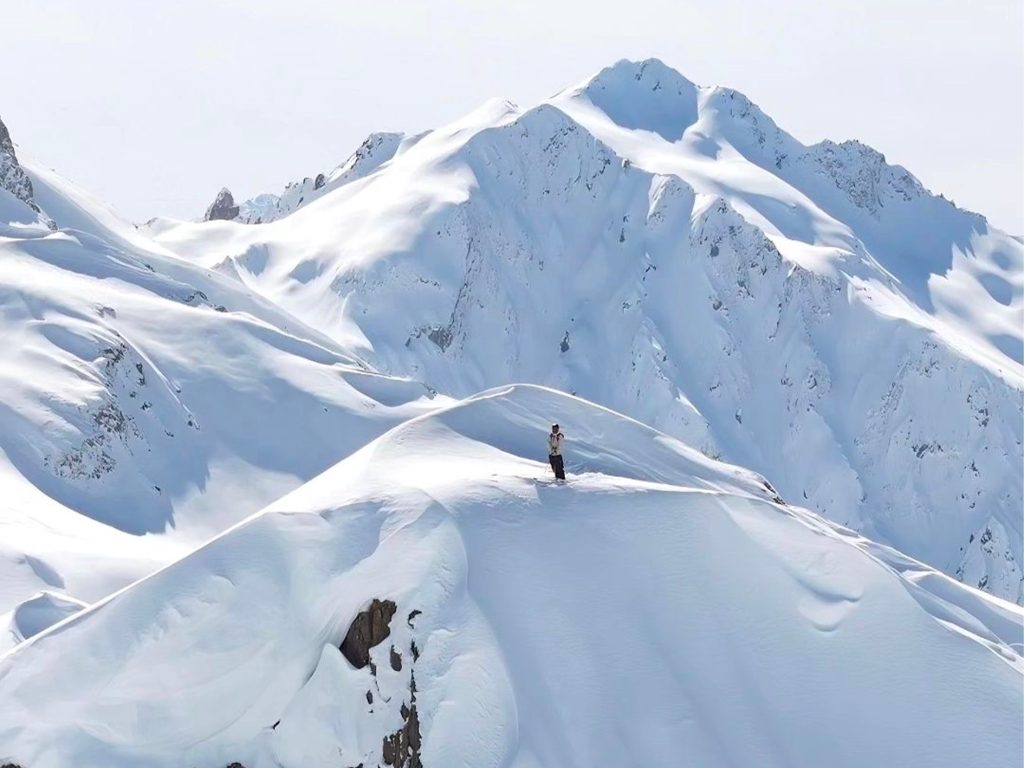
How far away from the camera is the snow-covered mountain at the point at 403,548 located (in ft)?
111

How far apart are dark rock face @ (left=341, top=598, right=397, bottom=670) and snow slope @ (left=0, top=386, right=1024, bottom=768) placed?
10 cm

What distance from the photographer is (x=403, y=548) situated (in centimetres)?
3603

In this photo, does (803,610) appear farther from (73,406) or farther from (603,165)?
(603,165)

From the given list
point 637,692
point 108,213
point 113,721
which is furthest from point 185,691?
point 108,213

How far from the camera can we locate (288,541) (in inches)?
1442

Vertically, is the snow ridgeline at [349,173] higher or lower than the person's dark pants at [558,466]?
lower

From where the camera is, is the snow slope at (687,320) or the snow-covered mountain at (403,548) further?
the snow slope at (687,320)

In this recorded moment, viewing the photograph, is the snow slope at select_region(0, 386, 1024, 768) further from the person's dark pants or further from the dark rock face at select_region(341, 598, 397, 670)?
the person's dark pants

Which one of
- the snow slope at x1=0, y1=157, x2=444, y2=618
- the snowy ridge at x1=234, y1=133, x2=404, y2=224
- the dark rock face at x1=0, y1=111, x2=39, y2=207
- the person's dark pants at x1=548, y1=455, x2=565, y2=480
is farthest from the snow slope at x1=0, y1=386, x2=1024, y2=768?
the snowy ridge at x1=234, y1=133, x2=404, y2=224

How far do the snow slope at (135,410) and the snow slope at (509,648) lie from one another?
2077 cm

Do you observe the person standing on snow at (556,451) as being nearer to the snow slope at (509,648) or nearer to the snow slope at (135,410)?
the snow slope at (509,648)

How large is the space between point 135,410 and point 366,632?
5057cm

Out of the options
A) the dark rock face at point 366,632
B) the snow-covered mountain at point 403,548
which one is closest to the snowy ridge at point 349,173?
the snow-covered mountain at point 403,548

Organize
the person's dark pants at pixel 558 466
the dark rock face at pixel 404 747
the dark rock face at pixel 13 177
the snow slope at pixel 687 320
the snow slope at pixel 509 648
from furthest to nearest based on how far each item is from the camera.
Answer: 1. the snow slope at pixel 687 320
2. the dark rock face at pixel 13 177
3. the person's dark pants at pixel 558 466
4. the snow slope at pixel 509 648
5. the dark rock face at pixel 404 747
